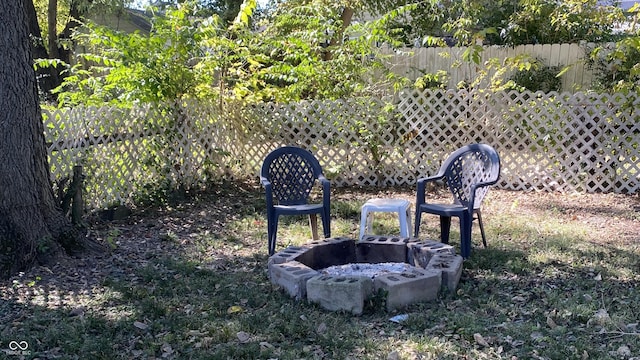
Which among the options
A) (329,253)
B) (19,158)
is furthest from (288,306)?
(19,158)

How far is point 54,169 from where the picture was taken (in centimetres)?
480

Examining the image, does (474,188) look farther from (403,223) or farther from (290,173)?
(290,173)

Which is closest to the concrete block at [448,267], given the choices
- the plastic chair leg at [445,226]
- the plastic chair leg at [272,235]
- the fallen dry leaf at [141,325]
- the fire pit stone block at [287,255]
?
the plastic chair leg at [445,226]

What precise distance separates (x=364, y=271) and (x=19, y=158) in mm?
2391

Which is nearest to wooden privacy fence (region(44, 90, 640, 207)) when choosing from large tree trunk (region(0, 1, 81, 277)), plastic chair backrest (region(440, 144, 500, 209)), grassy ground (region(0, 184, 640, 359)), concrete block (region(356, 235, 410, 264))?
grassy ground (region(0, 184, 640, 359))

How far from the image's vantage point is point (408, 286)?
10.5 ft

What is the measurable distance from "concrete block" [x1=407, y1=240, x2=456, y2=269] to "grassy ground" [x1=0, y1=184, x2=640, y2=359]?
9.5 inches

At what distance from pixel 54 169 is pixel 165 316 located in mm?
2335

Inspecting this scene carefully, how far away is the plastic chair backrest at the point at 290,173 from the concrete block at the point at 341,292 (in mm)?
1526

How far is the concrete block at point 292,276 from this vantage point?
3.34 metres

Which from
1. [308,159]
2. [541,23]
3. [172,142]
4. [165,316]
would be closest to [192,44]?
[172,142]

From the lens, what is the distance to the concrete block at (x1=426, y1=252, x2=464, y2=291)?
11.2ft

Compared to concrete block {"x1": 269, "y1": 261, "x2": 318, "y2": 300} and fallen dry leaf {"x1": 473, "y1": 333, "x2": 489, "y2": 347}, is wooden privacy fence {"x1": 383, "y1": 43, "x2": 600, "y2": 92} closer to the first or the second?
concrete block {"x1": 269, "y1": 261, "x2": 318, "y2": 300}

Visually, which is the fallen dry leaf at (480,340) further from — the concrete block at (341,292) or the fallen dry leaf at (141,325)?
the fallen dry leaf at (141,325)
